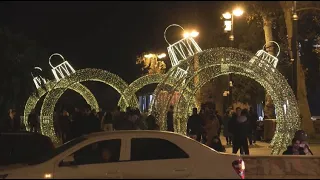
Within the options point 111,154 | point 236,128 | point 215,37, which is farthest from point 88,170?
point 215,37

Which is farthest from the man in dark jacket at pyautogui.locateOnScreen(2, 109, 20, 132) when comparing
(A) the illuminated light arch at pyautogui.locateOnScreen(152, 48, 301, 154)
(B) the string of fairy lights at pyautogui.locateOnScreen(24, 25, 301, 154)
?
(A) the illuminated light arch at pyautogui.locateOnScreen(152, 48, 301, 154)

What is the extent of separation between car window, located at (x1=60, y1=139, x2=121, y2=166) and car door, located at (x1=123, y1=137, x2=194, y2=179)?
25cm

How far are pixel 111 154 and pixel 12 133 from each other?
3.55 meters

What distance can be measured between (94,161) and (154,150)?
1.00 m

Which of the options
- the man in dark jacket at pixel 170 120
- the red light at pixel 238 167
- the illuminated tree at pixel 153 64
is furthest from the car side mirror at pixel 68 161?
the illuminated tree at pixel 153 64

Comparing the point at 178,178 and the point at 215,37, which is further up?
the point at 215,37

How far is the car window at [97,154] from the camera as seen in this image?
30.6 feet

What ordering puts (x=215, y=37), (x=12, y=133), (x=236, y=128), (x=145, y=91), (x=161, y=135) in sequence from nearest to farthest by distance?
(x=161, y=135) < (x=12, y=133) < (x=236, y=128) < (x=215, y=37) < (x=145, y=91)

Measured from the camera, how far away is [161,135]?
31.9 ft

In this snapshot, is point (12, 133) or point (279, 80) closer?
point (12, 133)

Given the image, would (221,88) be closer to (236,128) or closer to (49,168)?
(236,128)

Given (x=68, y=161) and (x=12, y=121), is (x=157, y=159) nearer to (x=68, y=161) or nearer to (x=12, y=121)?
(x=68, y=161)

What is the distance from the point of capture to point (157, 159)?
945cm

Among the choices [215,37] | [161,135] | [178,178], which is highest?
[215,37]
